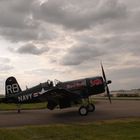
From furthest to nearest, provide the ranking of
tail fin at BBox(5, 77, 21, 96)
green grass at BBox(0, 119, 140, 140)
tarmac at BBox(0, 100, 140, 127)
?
tail fin at BBox(5, 77, 21, 96) → tarmac at BBox(0, 100, 140, 127) → green grass at BBox(0, 119, 140, 140)

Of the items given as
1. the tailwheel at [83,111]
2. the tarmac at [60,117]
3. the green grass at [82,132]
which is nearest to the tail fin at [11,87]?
the tarmac at [60,117]

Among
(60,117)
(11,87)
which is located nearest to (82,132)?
(60,117)

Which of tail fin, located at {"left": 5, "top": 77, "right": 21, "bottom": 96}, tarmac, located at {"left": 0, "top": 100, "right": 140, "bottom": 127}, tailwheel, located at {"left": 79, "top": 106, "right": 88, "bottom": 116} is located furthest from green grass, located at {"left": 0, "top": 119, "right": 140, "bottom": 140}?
tail fin, located at {"left": 5, "top": 77, "right": 21, "bottom": 96}

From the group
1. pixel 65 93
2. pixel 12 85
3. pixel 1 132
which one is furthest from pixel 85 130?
pixel 12 85

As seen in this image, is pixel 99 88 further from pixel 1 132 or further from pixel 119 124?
pixel 1 132

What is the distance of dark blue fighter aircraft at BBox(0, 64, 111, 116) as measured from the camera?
23047mm

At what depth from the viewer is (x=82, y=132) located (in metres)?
15.1

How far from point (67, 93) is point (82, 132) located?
26.1 ft

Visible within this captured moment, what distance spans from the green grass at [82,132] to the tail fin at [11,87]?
40.4ft

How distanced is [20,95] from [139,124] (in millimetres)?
12851

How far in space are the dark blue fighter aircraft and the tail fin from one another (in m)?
1.22

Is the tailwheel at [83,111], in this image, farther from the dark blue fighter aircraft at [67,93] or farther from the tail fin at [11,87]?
the tail fin at [11,87]

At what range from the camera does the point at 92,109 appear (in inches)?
1000

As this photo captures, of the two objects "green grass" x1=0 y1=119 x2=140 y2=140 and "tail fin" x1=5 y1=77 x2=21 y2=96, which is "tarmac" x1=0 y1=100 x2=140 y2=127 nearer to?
"green grass" x1=0 y1=119 x2=140 y2=140
